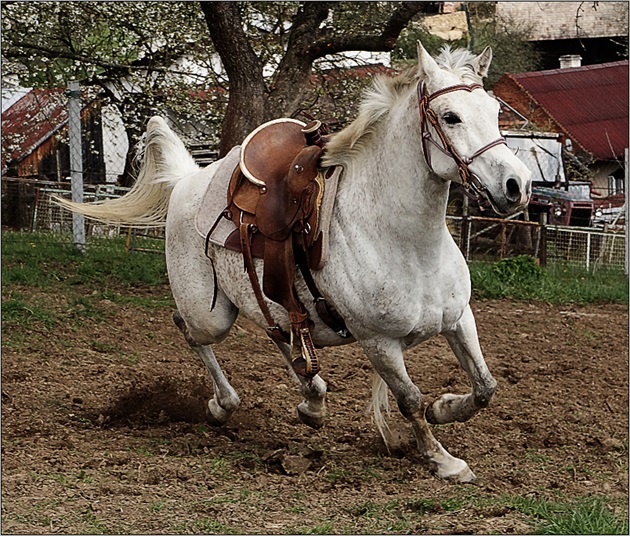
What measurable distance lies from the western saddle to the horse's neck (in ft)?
0.69

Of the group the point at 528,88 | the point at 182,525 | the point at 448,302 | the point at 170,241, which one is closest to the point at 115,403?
the point at 170,241

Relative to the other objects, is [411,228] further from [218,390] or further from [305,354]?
[218,390]

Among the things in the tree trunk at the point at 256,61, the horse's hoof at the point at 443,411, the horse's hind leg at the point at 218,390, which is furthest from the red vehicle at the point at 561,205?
the horse's hoof at the point at 443,411

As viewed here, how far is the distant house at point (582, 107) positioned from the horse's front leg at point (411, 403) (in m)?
20.7

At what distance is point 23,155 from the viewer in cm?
1970

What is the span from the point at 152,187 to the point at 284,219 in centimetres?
174

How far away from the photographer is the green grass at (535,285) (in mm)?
10242

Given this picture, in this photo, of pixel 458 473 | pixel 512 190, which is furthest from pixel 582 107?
pixel 512 190

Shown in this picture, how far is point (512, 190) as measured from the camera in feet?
11.9

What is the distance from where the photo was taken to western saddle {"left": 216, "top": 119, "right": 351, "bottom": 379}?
464 centimetres

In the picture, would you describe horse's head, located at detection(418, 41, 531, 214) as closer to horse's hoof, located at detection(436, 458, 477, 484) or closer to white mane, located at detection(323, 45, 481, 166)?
white mane, located at detection(323, 45, 481, 166)

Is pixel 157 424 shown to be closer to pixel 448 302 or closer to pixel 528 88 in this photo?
pixel 448 302

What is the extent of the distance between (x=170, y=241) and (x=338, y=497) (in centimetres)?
216

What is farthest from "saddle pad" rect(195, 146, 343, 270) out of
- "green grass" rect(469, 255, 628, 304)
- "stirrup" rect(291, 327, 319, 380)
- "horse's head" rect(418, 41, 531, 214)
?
"green grass" rect(469, 255, 628, 304)
